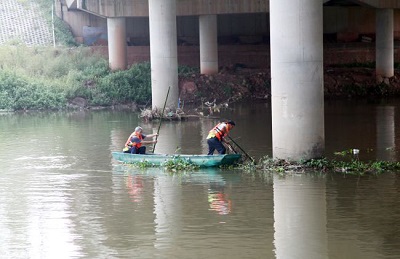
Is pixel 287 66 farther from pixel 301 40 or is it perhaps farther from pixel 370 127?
pixel 370 127

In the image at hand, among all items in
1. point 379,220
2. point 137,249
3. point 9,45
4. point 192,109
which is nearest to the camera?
point 137,249

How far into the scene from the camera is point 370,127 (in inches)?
1284

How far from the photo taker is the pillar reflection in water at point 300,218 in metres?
15.1

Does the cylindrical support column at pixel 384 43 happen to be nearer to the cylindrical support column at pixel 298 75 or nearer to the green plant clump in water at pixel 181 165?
the cylindrical support column at pixel 298 75

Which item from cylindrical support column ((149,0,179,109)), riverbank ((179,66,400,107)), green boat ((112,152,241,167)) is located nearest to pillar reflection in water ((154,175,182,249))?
green boat ((112,152,241,167))

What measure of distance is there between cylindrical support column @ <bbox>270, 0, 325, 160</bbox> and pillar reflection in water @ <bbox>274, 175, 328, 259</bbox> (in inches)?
54.4

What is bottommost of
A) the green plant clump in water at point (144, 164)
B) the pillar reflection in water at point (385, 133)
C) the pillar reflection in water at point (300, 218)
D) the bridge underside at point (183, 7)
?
the pillar reflection in water at point (300, 218)

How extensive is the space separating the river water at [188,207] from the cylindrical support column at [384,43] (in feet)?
63.1

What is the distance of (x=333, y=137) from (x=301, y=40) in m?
8.10

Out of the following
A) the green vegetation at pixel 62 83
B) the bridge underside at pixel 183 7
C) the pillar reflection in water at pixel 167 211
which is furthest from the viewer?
the bridge underside at pixel 183 7

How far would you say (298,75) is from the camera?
903 inches

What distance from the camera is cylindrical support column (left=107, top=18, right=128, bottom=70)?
48844mm

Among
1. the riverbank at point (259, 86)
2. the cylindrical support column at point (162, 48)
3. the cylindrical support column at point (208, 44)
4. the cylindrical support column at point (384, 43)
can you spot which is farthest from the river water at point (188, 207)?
the cylindrical support column at point (208, 44)

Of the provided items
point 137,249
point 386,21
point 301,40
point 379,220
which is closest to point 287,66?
point 301,40
